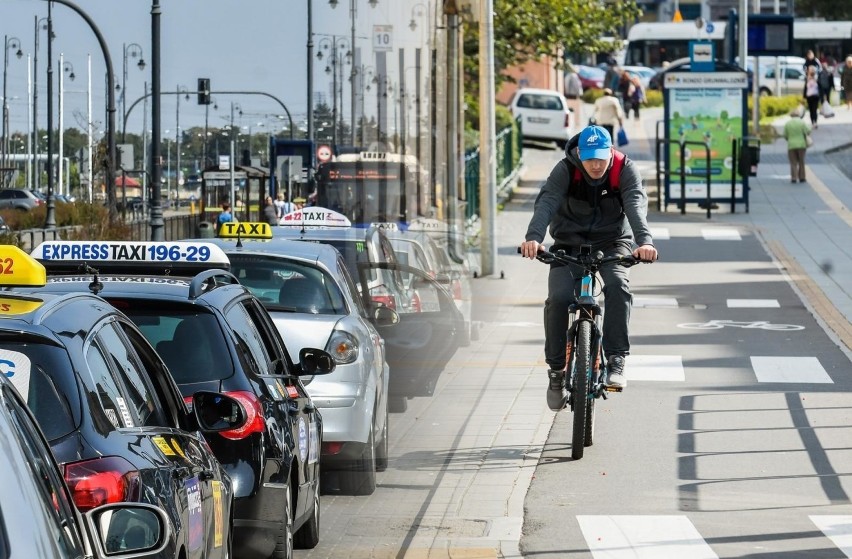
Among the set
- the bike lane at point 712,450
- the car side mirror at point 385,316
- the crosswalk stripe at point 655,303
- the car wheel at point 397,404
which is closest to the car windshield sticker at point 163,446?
the bike lane at point 712,450

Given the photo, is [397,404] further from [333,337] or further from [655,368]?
[333,337]

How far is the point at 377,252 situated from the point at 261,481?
678 cm

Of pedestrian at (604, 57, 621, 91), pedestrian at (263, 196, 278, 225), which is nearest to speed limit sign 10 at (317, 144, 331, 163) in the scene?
pedestrian at (263, 196, 278, 225)

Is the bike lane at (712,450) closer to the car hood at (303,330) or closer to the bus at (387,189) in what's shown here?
the car hood at (303,330)

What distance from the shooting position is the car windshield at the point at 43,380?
4.33 m

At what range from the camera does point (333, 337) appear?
9508 millimetres

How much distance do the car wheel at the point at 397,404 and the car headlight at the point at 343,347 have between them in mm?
3704

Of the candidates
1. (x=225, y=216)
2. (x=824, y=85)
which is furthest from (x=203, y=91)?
(x=824, y=85)

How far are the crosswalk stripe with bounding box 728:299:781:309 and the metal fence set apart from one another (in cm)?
840

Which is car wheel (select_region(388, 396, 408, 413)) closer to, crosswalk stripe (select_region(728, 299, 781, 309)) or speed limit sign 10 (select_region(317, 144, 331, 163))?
crosswalk stripe (select_region(728, 299, 781, 309))

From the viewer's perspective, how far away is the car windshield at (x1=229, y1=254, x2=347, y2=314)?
992cm

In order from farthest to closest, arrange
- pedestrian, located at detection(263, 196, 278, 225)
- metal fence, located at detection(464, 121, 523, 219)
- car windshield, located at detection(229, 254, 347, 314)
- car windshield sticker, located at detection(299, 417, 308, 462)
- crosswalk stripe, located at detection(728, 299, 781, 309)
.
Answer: pedestrian, located at detection(263, 196, 278, 225), metal fence, located at detection(464, 121, 523, 219), crosswalk stripe, located at detection(728, 299, 781, 309), car windshield, located at detection(229, 254, 347, 314), car windshield sticker, located at detection(299, 417, 308, 462)

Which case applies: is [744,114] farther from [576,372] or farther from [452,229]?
[576,372]

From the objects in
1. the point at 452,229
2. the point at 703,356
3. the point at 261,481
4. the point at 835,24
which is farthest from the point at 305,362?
the point at 835,24
